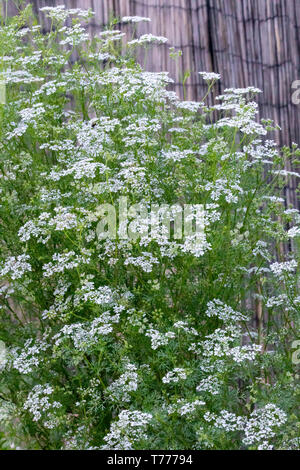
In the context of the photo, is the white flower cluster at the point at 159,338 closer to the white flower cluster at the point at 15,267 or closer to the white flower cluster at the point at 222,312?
the white flower cluster at the point at 222,312

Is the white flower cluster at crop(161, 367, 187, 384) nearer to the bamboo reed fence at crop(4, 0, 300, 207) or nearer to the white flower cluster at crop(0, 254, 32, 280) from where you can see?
the white flower cluster at crop(0, 254, 32, 280)

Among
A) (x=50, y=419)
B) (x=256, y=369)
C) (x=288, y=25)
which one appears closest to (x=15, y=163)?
(x=50, y=419)

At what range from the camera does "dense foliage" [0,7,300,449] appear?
110 inches

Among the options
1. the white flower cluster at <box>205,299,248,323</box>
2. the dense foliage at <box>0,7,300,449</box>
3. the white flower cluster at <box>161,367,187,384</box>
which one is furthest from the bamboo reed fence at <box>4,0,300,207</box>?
the white flower cluster at <box>161,367,187,384</box>

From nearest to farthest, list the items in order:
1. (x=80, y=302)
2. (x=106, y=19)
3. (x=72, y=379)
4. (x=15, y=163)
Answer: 1. (x=80, y=302)
2. (x=72, y=379)
3. (x=15, y=163)
4. (x=106, y=19)

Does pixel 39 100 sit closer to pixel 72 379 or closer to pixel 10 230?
pixel 10 230

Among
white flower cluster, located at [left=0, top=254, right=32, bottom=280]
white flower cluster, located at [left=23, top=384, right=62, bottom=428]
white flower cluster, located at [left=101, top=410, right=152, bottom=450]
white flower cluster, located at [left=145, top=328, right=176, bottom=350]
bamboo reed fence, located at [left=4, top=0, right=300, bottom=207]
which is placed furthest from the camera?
bamboo reed fence, located at [left=4, top=0, right=300, bottom=207]

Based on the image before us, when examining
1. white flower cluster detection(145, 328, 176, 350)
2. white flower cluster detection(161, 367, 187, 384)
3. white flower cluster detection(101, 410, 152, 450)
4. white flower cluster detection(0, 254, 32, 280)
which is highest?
white flower cluster detection(0, 254, 32, 280)

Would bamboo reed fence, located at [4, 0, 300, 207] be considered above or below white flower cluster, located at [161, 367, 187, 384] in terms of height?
above

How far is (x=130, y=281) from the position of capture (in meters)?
3.31

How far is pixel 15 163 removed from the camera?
3.44m

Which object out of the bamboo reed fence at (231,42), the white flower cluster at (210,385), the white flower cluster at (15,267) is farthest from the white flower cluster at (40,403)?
the bamboo reed fence at (231,42)

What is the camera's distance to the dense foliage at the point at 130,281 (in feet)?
9.14

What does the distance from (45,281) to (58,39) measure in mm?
1975
